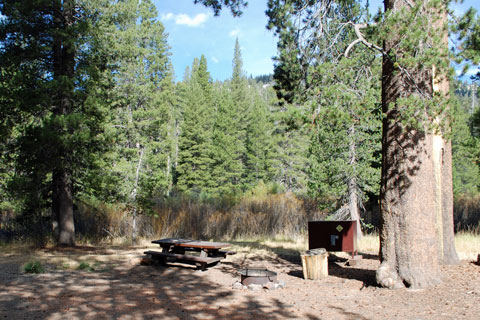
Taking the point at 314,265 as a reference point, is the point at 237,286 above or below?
below

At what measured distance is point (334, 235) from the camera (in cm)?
871

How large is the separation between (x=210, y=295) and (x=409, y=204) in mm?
3583

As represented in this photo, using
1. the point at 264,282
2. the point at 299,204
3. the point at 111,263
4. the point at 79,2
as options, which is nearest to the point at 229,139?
the point at 299,204

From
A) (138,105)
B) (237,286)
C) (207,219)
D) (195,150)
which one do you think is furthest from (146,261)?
(195,150)

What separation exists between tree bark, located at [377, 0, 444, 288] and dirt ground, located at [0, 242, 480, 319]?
1.14 ft

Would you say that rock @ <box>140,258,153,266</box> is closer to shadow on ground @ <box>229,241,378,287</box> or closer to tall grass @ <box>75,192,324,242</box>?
shadow on ground @ <box>229,241,378,287</box>

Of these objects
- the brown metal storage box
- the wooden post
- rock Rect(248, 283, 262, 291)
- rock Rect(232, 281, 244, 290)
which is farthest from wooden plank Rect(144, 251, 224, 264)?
the brown metal storage box

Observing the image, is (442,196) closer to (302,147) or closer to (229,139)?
(302,147)

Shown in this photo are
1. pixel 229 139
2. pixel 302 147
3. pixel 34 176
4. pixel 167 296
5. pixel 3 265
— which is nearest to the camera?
pixel 167 296

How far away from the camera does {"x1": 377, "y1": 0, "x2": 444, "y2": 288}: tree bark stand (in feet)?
19.8

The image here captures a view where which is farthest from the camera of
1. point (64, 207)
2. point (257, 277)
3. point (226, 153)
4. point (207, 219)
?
point (226, 153)

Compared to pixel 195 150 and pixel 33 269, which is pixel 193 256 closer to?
pixel 33 269

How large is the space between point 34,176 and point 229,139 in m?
30.3

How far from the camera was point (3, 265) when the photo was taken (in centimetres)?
863
